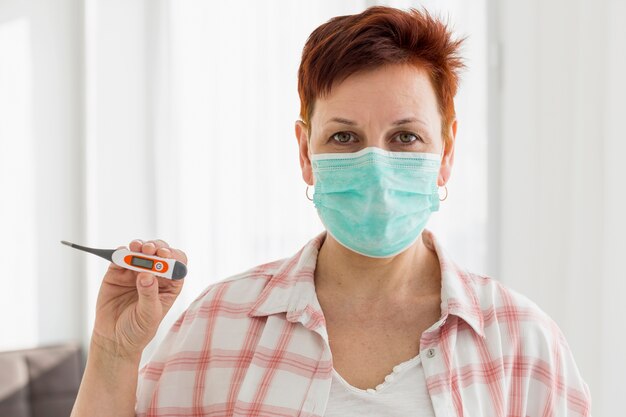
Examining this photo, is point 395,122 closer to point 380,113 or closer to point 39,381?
point 380,113

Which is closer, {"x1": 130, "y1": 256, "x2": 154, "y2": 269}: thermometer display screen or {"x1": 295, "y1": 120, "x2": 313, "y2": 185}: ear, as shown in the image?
{"x1": 130, "y1": 256, "x2": 154, "y2": 269}: thermometer display screen

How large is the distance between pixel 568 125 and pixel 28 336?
7.54 feet

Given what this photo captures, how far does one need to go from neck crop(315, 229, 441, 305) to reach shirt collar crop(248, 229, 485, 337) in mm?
30

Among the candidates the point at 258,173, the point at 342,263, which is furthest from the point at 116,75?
the point at 342,263

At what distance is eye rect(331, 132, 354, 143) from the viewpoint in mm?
1336

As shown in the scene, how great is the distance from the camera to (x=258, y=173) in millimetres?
3256

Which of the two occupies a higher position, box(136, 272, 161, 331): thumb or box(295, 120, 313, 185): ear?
box(295, 120, 313, 185): ear

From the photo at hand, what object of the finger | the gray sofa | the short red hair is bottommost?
the gray sofa

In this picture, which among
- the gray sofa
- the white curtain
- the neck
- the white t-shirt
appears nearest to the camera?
the white t-shirt

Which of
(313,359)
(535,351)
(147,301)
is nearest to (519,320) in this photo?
(535,351)

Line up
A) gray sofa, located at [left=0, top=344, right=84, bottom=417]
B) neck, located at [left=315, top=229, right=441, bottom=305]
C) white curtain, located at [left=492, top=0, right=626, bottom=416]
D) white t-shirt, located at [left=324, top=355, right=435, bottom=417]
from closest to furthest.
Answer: white t-shirt, located at [left=324, top=355, right=435, bottom=417], neck, located at [left=315, top=229, right=441, bottom=305], white curtain, located at [left=492, top=0, right=626, bottom=416], gray sofa, located at [left=0, top=344, right=84, bottom=417]

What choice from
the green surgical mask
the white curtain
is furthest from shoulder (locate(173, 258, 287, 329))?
the white curtain

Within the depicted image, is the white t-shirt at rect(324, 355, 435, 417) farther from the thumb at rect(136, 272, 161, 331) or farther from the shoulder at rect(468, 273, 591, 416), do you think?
the thumb at rect(136, 272, 161, 331)

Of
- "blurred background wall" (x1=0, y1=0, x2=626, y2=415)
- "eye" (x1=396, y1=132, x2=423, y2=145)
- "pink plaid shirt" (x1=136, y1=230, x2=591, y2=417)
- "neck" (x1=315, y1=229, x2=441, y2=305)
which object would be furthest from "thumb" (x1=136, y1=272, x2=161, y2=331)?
"blurred background wall" (x1=0, y1=0, x2=626, y2=415)
